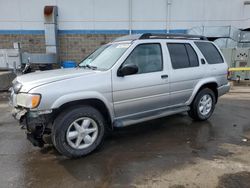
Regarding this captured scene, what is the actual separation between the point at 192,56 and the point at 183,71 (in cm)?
53

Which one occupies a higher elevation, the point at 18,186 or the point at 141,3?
the point at 141,3

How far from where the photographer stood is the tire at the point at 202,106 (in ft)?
17.4

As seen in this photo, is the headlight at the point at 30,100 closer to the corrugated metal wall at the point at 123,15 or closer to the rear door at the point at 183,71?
the rear door at the point at 183,71

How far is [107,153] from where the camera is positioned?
155 inches

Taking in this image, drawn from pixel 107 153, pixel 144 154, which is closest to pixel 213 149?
pixel 144 154

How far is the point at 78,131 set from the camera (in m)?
3.65

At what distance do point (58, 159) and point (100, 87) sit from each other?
1340 millimetres

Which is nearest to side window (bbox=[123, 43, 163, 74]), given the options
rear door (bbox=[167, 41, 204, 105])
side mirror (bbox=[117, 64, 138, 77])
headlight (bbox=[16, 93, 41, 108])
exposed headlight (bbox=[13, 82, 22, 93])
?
side mirror (bbox=[117, 64, 138, 77])

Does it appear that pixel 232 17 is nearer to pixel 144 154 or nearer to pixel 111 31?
pixel 111 31

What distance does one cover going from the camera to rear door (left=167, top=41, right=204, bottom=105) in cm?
470

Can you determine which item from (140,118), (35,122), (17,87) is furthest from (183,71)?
(17,87)

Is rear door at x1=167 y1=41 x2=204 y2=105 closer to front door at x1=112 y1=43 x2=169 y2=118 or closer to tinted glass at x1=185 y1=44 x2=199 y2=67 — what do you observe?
tinted glass at x1=185 y1=44 x2=199 y2=67

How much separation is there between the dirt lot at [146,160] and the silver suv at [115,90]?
325 mm

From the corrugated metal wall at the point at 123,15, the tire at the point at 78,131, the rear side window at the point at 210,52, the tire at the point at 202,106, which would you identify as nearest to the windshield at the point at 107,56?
the tire at the point at 78,131
